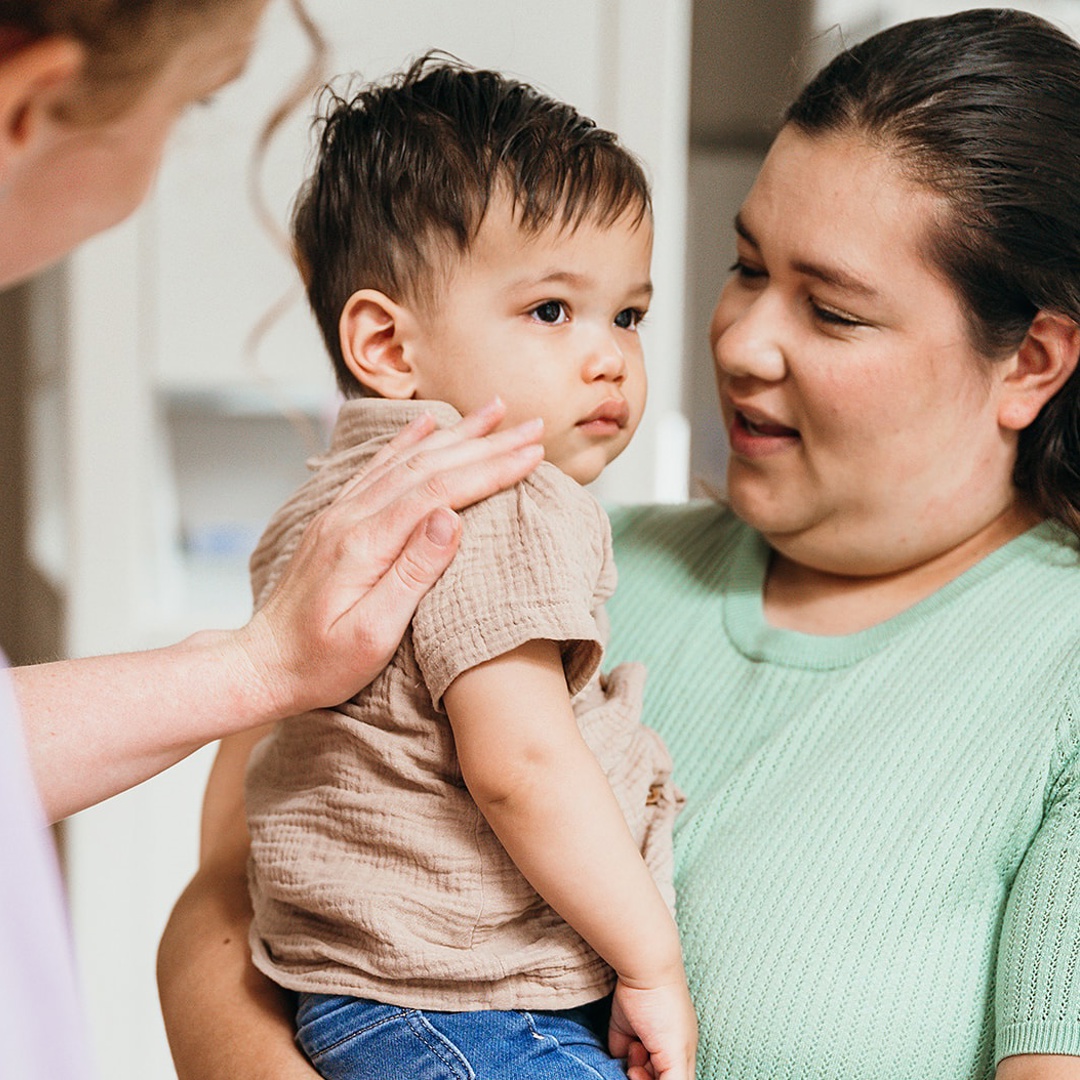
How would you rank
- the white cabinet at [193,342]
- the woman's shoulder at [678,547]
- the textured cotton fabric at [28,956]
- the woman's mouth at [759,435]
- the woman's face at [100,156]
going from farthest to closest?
the white cabinet at [193,342] < the woman's shoulder at [678,547] < the woman's mouth at [759,435] < the woman's face at [100,156] < the textured cotton fabric at [28,956]

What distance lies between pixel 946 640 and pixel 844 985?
1.07 ft

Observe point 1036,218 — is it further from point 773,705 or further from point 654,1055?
point 654,1055

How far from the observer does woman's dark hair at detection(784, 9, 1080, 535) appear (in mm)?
1214

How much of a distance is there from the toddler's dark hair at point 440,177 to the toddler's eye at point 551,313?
0.07 m

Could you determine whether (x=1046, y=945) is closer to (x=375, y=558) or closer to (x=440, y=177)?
(x=375, y=558)

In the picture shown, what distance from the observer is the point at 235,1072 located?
1.12 m

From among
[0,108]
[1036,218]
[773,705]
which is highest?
[0,108]

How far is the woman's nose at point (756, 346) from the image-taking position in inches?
50.2

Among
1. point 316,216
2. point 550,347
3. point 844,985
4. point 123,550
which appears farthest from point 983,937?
point 123,550

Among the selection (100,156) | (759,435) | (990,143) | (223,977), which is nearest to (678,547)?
(759,435)

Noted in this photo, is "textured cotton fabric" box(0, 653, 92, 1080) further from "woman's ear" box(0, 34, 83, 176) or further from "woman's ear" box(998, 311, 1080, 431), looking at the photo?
"woman's ear" box(998, 311, 1080, 431)

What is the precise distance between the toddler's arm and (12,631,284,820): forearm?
20cm

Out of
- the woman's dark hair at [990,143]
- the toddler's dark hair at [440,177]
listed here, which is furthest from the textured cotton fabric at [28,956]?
the woman's dark hair at [990,143]

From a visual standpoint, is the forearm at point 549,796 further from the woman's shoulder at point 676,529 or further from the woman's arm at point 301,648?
the woman's shoulder at point 676,529
